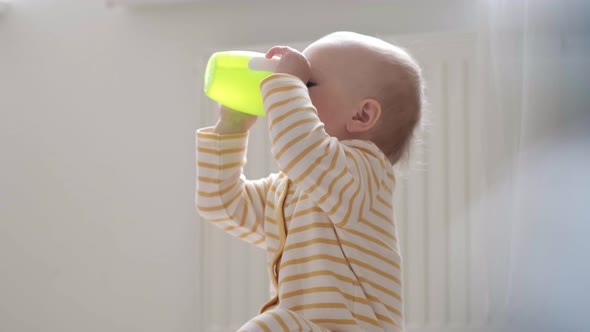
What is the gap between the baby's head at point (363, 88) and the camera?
1046 millimetres

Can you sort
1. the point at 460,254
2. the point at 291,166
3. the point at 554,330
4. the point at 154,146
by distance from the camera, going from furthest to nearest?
the point at 154,146 < the point at 460,254 < the point at 554,330 < the point at 291,166

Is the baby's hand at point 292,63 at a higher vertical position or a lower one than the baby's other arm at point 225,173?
higher

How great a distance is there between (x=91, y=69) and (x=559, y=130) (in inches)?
43.0

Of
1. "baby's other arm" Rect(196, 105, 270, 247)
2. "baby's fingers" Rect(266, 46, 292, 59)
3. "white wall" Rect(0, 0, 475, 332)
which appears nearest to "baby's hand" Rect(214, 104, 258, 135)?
"baby's other arm" Rect(196, 105, 270, 247)

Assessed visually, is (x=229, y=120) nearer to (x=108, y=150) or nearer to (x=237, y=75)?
(x=237, y=75)

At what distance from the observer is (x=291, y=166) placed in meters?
0.95

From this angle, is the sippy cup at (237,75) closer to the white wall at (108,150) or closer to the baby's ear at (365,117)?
the baby's ear at (365,117)

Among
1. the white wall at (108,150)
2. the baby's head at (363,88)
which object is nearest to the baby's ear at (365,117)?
the baby's head at (363,88)

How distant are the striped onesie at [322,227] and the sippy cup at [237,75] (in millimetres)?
Answer: 73

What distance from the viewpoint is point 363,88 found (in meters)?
1.04

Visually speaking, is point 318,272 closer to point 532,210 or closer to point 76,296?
point 532,210

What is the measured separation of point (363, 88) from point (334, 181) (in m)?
0.15

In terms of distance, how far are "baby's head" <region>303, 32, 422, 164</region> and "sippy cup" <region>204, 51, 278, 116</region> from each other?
0.23 ft

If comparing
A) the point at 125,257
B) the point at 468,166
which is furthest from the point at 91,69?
the point at 468,166
